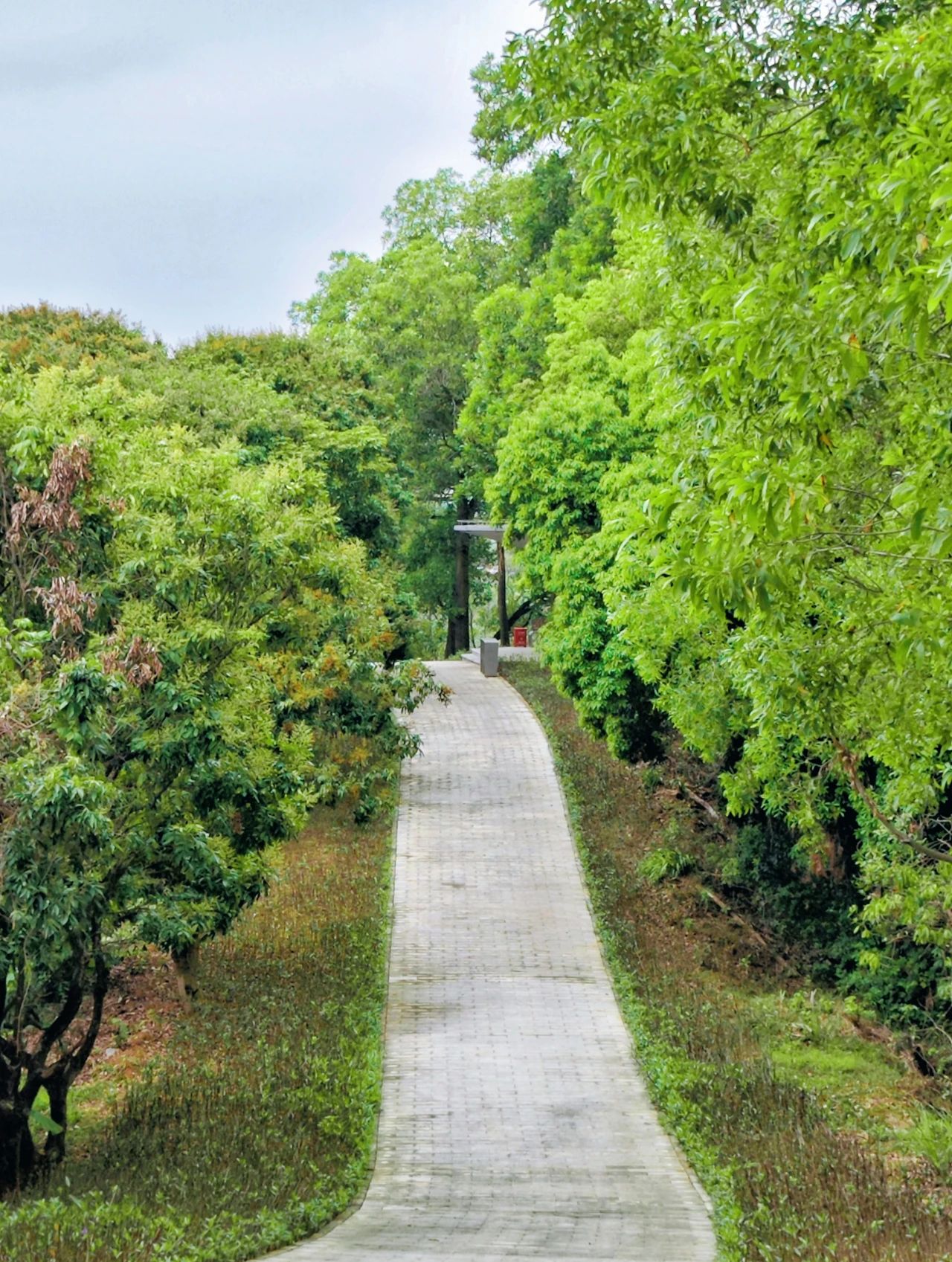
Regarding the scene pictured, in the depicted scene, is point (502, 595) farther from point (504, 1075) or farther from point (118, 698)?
point (118, 698)

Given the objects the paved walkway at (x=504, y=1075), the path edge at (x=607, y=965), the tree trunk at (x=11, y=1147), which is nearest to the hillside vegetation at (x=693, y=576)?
the tree trunk at (x=11, y=1147)

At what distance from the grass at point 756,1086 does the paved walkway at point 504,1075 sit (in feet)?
1.10

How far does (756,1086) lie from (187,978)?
6.65 meters

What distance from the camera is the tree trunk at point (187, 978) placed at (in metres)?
16.9

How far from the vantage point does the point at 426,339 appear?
43375 millimetres

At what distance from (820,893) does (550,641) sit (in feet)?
19.4

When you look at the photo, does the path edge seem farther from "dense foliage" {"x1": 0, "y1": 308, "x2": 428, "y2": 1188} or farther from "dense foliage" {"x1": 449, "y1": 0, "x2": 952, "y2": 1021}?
"dense foliage" {"x1": 0, "y1": 308, "x2": 428, "y2": 1188}

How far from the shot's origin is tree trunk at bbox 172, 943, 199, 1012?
16.9 meters

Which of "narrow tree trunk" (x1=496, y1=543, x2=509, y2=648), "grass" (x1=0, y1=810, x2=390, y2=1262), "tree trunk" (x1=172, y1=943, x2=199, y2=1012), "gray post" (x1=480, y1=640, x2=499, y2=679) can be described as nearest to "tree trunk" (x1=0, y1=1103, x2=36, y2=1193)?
"grass" (x1=0, y1=810, x2=390, y2=1262)

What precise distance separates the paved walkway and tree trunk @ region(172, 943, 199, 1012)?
2206 millimetres

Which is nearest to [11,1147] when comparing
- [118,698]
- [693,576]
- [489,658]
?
→ [118,698]

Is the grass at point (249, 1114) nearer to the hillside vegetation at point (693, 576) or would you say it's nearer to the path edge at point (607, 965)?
the hillside vegetation at point (693, 576)

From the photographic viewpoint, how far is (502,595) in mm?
46250

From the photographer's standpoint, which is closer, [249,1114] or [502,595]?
[249,1114]
